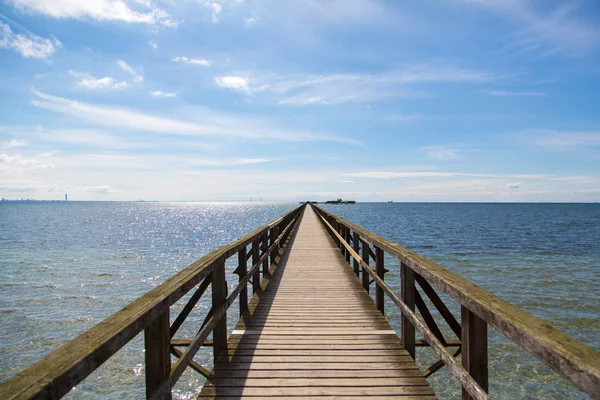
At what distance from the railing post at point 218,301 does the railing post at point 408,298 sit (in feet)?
6.77

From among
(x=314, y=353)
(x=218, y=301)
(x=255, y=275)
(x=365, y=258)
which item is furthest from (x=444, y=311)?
(x=255, y=275)

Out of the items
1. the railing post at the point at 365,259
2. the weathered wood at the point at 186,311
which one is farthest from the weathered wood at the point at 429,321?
the railing post at the point at 365,259

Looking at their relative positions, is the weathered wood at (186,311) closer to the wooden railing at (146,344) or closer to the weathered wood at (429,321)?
the wooden railing at (146,344)

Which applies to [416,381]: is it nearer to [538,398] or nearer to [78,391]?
[538,398]

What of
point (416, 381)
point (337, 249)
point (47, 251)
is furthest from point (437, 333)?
point (47, 251)

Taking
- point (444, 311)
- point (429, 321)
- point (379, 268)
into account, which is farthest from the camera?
point (379, 268)

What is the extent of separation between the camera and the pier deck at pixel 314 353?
3260 mm

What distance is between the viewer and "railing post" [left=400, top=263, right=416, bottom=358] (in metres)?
3.87

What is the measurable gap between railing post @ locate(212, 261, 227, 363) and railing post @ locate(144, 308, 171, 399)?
140 cm

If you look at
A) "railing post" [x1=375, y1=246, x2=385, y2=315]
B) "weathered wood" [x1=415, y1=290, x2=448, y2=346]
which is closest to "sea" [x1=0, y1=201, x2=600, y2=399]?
"railing post" [x1=375, y1=246, x2=385, y2=315]

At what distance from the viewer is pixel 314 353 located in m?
4.03

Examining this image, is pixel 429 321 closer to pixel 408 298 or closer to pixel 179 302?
pixel 408 298

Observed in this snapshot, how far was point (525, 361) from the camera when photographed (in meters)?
7.29

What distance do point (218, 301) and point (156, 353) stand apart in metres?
1.57
